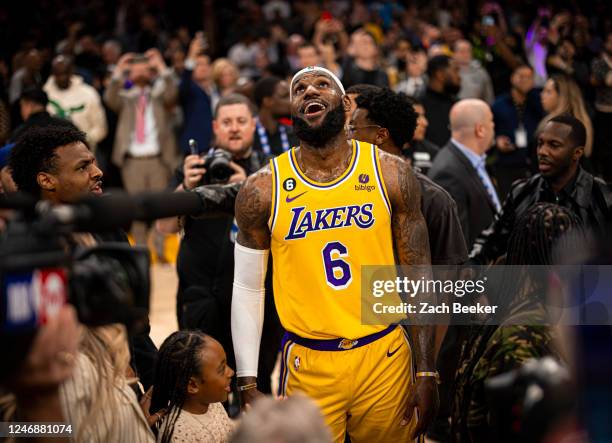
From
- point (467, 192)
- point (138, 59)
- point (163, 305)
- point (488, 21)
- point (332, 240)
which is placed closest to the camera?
point (332, 240)

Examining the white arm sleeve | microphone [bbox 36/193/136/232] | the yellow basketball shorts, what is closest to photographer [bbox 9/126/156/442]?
microphone [bbox 36/193/136/232]

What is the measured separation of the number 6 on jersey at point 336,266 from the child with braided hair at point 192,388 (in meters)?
0.61

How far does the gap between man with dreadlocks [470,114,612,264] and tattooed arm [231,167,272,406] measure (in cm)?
160

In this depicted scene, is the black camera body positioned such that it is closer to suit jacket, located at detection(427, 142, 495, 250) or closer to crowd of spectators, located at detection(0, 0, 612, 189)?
suit jacket, located at detection(427, 142, 495, 250)

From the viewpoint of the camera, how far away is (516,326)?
9.86 feet

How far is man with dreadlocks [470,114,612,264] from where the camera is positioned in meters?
4.74

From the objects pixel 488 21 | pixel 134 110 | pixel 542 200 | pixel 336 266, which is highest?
pixel 488 21

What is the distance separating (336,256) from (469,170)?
98.4 inches

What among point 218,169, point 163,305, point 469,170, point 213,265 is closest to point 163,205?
point 218,169

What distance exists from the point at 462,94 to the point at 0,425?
895cm

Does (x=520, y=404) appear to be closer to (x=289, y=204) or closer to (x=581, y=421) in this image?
(x=581, y=421)

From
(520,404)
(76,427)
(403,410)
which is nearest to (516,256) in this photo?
(403,410)

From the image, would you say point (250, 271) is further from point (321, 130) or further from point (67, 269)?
point (67, 269)

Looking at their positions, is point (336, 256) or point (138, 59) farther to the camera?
point (138, 59)
